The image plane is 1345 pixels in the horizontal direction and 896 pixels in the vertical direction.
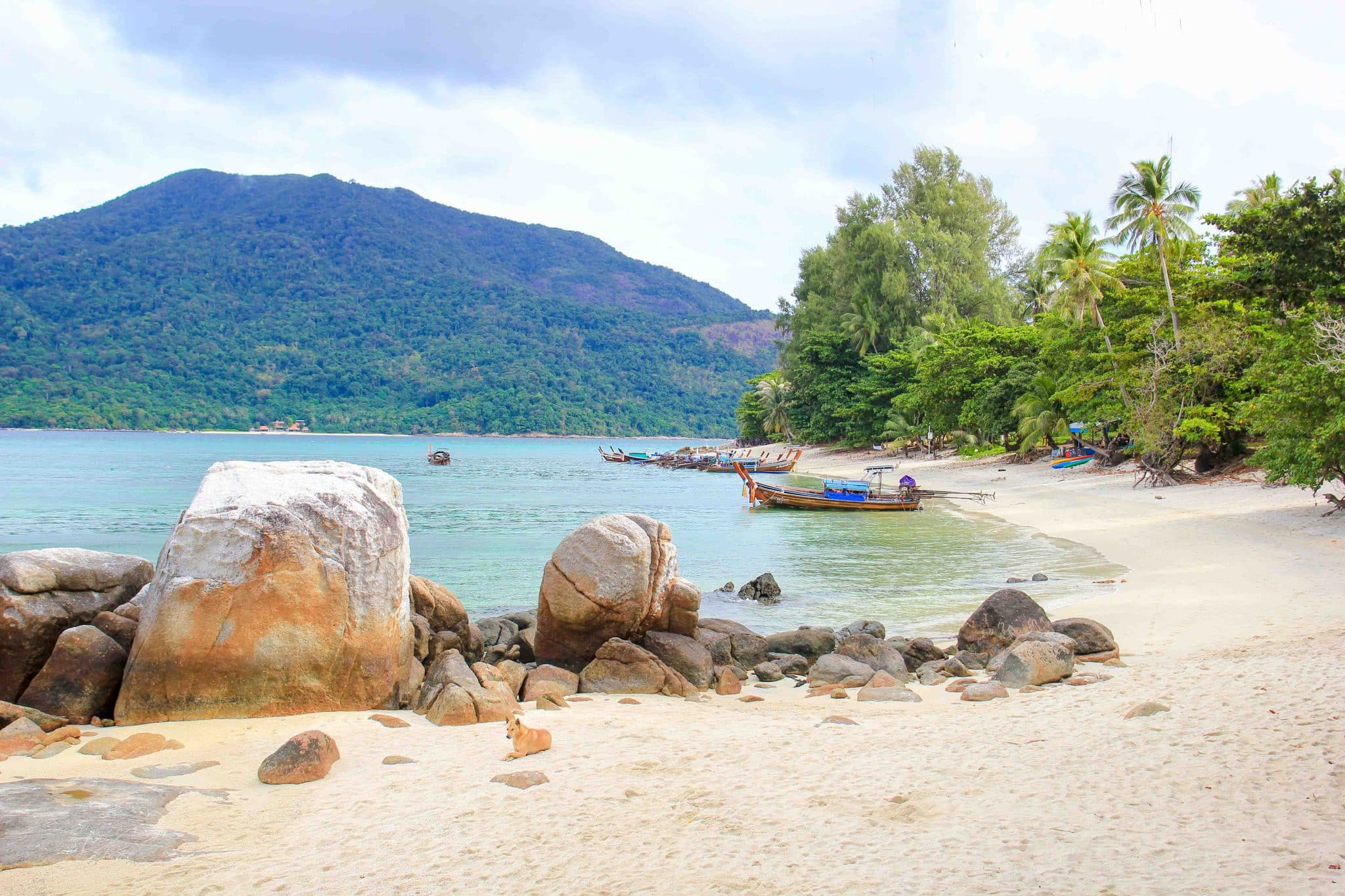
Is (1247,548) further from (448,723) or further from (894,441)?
(894,441)

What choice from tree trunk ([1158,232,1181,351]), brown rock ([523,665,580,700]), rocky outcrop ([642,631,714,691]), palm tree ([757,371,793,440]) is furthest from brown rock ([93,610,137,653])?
palm tree ([757,371,793,440])

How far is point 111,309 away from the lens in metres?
153

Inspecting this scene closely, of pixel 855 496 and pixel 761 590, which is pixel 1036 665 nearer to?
pixel 761 590

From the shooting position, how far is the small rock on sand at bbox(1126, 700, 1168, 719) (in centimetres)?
675

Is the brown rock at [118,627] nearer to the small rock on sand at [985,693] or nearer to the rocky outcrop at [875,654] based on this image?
the rocky outcrop at [875,654]

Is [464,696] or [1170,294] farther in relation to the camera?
[1170,294]

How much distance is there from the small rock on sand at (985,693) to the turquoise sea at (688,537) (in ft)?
15.3

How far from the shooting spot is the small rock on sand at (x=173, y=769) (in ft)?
19.8

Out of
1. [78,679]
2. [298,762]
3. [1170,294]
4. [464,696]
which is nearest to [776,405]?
[1170,294]

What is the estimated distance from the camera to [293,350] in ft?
530

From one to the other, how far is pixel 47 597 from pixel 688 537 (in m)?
20.7

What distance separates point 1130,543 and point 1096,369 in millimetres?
16957

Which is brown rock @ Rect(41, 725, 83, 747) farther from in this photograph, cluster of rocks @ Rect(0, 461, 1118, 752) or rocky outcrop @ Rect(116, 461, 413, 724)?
rocky outcrop @ Rect(116, 461, 413, 724)

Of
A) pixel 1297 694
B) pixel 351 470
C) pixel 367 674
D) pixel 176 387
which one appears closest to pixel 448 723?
pixel 367 674
